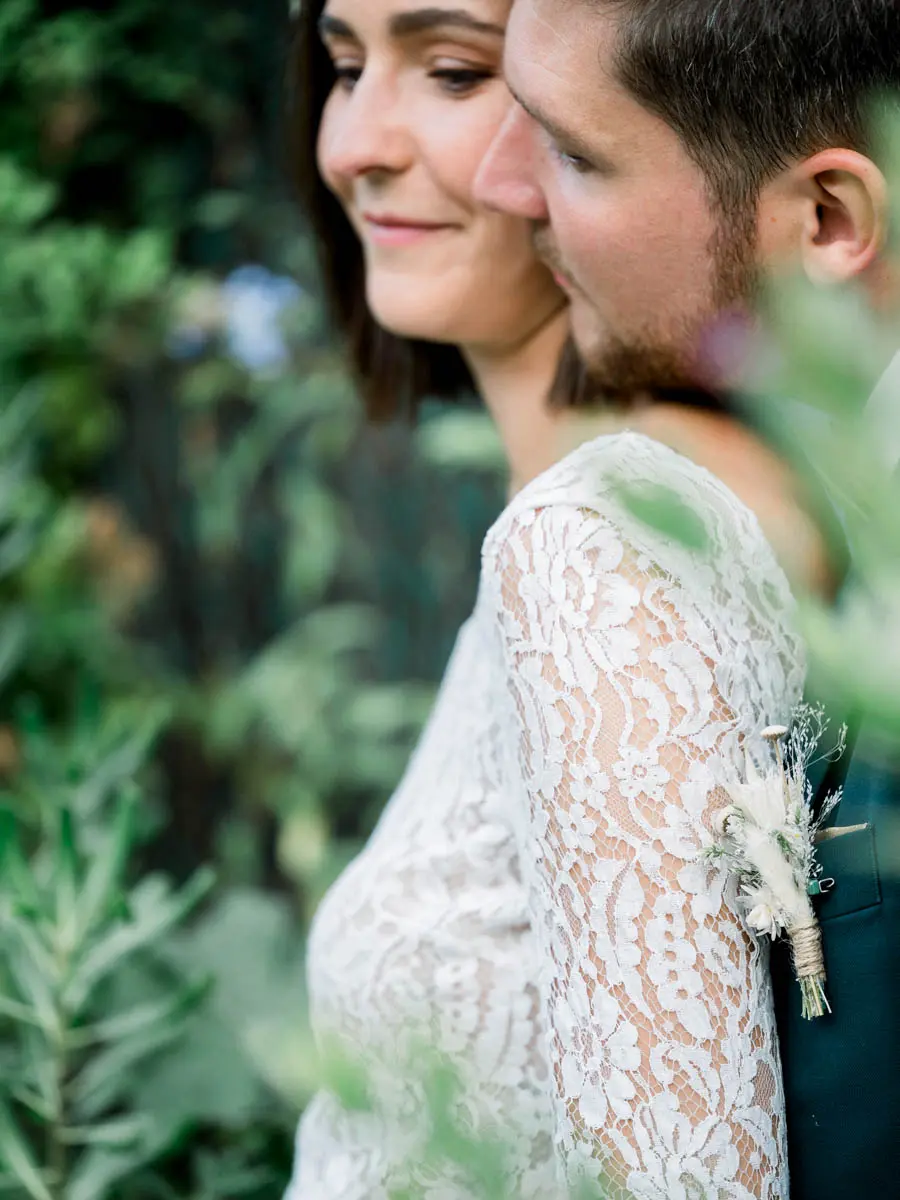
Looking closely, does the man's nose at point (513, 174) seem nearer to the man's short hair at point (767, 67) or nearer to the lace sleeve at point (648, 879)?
the man's short hair at point (767, 67)

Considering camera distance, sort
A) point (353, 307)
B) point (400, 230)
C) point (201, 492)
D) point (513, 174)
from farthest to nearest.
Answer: point (201, 492) < point (353, 307) < point (400, 230) < point (513, 174)

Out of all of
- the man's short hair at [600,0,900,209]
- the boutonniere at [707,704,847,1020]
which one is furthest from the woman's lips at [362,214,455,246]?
the boutonniere at [707,704,847,1020]

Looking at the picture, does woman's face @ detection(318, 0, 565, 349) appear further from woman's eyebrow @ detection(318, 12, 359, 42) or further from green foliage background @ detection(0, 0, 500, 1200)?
green foliage background @ detection(0, 0, 500, 1200)

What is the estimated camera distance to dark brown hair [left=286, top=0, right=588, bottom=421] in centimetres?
189

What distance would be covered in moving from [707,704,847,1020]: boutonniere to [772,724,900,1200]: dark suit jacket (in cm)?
1

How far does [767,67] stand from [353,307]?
1232 millimetres

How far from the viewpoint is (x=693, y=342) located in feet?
3.84

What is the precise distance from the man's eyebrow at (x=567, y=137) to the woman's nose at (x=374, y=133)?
44 cm

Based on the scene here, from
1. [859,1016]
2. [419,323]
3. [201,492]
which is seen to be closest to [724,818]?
[859,1016]

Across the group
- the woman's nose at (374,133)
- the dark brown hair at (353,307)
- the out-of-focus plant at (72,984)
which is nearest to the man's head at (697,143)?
the woman's nose at (374,133)

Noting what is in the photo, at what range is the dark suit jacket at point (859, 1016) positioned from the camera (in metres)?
0.90

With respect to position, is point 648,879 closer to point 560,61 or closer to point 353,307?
point 560,61

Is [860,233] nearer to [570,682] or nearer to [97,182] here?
[570,682]

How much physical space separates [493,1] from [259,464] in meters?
2.10
